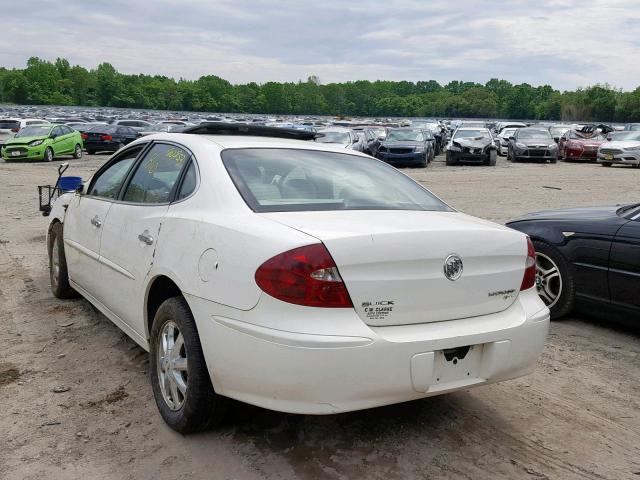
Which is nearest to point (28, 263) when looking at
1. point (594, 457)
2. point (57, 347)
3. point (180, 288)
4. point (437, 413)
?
point (57, 347)

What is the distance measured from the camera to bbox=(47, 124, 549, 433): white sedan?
2.78 meters

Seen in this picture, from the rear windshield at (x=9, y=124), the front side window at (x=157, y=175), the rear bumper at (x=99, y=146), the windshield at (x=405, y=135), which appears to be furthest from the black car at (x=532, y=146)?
the front side window at (x=157, y=175)

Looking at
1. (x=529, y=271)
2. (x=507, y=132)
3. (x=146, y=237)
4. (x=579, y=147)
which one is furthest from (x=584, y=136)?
(x=146, y=237)

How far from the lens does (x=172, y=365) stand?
3.38m

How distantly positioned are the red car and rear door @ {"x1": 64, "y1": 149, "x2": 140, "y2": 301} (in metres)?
26.6

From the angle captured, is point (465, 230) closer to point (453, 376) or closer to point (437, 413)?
point (453, 376)

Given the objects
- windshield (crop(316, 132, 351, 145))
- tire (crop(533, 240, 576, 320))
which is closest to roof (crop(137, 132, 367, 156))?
tire (crop(533, 240, 576, 320))

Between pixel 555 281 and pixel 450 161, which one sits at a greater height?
pixel 555 281

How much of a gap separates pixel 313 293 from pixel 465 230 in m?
0.88

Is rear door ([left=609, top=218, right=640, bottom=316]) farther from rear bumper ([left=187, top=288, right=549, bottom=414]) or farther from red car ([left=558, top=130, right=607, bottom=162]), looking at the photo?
red car ([left=558, top=130, right=607, bottom=162])

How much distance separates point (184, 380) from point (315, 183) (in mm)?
1320

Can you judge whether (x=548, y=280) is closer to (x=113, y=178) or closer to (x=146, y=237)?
(x=146, y=237)

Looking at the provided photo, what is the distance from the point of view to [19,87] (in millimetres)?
142750

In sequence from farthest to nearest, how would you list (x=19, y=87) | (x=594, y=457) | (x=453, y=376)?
(x=19, y=87) < (x=594, y=457) < (x=453, y=376)
